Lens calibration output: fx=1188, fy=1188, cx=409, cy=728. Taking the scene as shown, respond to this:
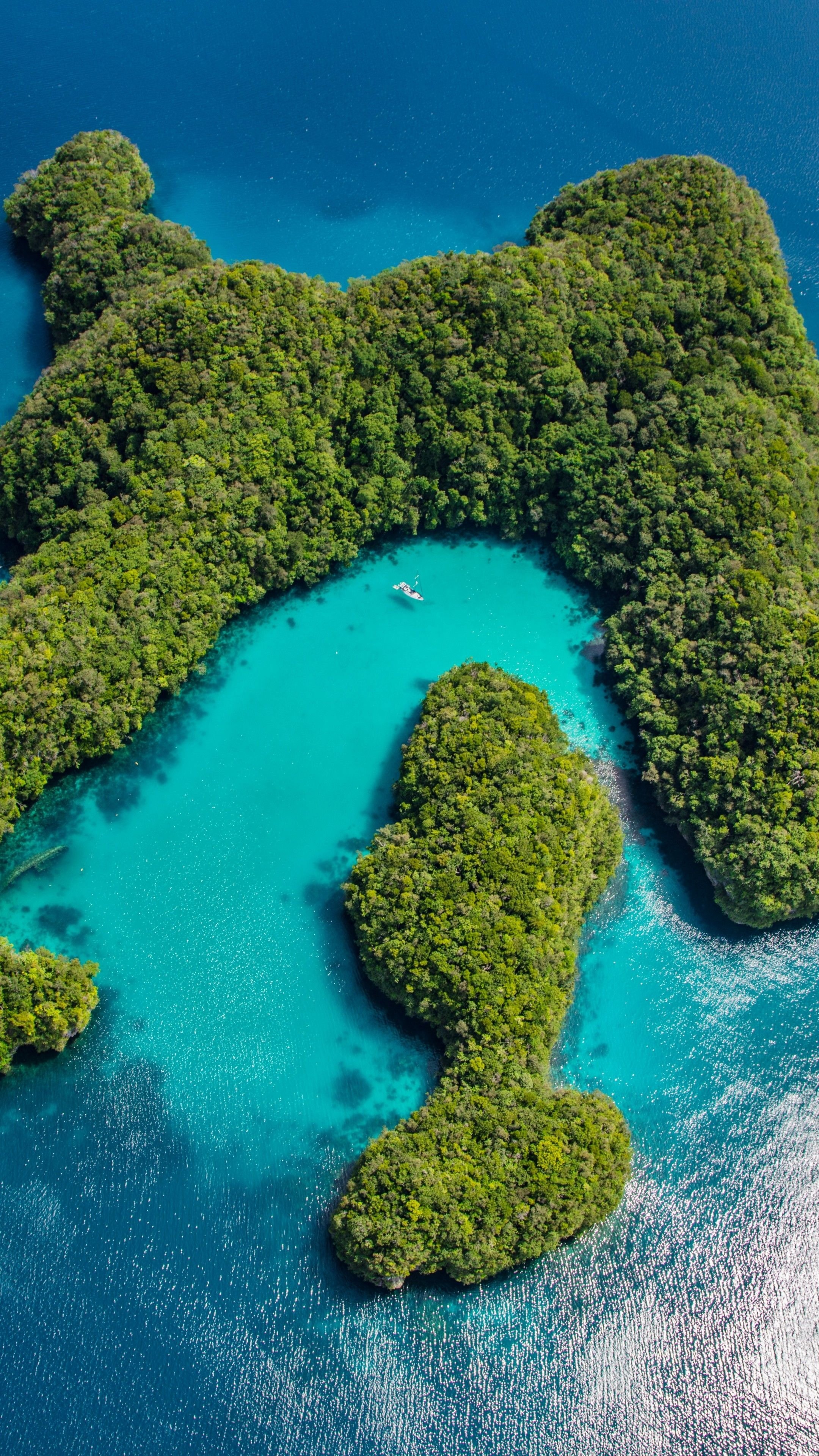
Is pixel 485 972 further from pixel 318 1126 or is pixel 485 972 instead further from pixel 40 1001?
pixel 40 1001

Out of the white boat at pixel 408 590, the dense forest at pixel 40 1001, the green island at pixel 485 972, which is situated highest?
the white boat at pixel 408 590

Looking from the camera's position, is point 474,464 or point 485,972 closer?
point 485,972

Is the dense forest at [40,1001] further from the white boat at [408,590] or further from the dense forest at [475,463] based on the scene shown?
the white boat at [408,590]

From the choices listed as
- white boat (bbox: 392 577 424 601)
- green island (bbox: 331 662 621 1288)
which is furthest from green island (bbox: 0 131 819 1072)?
green island (bbox: 331 662 621 1288)

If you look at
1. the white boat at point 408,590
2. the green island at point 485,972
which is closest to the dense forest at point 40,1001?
the green island at point 485,972

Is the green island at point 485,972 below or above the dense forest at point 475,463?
below

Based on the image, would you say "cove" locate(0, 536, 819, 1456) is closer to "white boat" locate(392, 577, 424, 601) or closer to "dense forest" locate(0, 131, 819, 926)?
"white boat" locate(392, 577, 424, 601)

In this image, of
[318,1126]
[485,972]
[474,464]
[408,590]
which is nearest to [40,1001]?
[318,1126]
